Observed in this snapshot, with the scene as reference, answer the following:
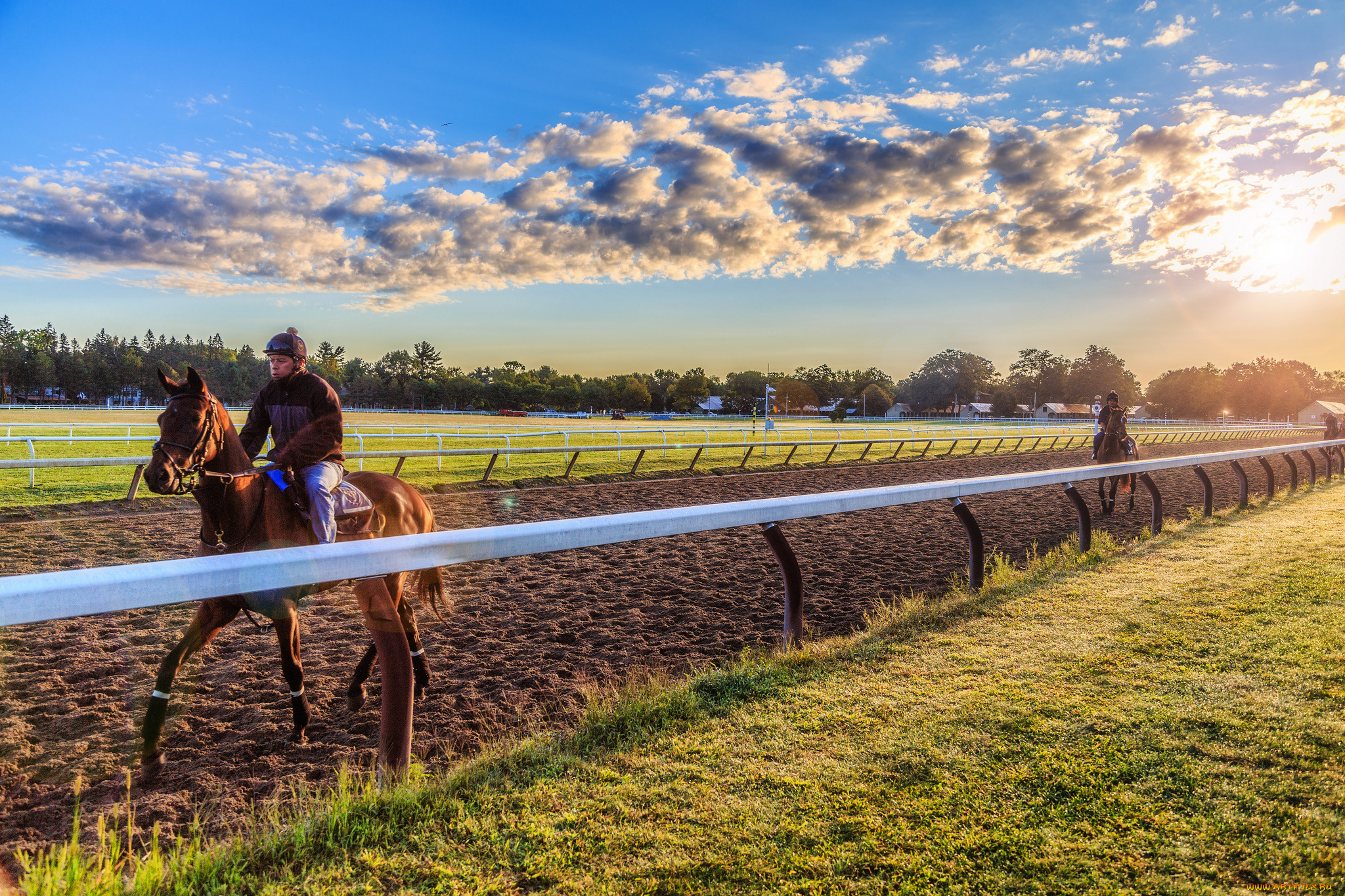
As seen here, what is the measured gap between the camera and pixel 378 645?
7.81 feet

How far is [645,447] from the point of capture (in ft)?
47.4

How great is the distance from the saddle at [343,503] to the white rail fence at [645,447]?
702 centimetres

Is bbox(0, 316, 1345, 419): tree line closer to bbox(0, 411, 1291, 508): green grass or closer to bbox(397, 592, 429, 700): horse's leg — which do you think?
bbox(0, 411, 1291, 508): green grass

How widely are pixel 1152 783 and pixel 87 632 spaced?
6.23 meters

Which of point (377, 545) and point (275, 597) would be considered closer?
point (377, 545)

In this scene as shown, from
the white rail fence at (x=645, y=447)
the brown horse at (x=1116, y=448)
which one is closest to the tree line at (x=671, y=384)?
the white rail fence at (x=645, y=447)

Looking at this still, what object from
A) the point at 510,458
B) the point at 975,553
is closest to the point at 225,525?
the point at 975,553

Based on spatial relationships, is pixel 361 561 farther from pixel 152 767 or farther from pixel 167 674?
pixel 152 767

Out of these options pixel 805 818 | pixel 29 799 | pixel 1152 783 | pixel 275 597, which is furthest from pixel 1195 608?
pixel 29 799

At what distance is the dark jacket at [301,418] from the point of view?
143 inches

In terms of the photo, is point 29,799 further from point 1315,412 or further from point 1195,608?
point 1315,412

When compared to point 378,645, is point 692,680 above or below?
below

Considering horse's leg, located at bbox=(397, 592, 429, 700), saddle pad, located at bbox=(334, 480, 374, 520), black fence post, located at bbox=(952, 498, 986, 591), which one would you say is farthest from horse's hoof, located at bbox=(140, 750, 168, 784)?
black fence post, located at bbox=(952, 498, 986, 591)

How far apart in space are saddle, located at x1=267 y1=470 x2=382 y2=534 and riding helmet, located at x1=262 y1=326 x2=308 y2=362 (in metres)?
0.66
